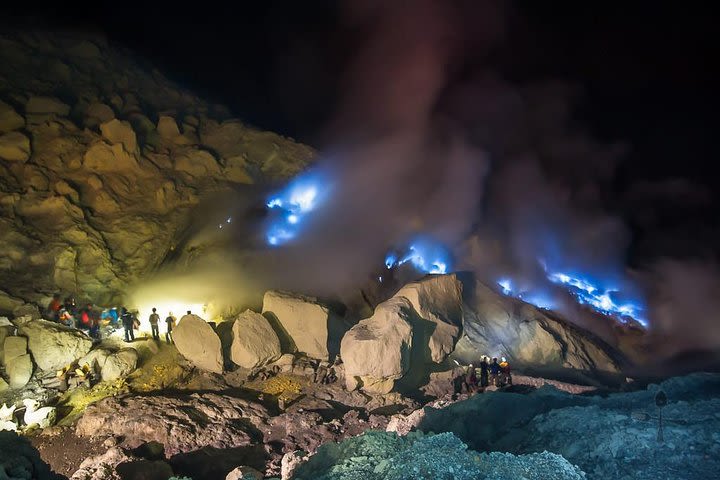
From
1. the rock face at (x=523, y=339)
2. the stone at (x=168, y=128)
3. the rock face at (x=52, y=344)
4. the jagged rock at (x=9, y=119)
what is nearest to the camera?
the rock face at (x=52, y=344)

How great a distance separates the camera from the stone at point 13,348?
1246 cm

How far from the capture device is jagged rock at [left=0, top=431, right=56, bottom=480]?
4.83 m

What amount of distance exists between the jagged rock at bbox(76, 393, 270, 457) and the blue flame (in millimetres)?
9485

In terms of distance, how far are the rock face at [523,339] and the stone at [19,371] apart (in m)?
13.9

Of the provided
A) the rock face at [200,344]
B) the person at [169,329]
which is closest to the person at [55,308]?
the person at [169,329]

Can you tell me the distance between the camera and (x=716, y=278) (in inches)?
882

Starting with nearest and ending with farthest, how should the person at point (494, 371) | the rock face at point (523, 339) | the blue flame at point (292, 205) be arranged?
the person at point (494, 371) < the rock face at point (523, 339) < the blue flame at point (292, 205)

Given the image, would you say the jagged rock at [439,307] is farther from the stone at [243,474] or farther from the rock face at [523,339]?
the stone at [243,474]

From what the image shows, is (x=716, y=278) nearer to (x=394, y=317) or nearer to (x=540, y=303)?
(x=540, y=303)

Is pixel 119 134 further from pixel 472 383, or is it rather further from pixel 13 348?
pixel 472 383

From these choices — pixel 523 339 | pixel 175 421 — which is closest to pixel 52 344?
→ pixel 175 421

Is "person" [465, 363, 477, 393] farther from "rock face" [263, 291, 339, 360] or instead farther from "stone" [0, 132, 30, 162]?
"stone" [0, 132, 30, 162]

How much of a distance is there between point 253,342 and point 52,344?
6402 millimetres

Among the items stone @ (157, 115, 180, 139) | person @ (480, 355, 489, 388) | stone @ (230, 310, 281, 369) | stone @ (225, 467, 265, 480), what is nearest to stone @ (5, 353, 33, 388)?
stone @ (230, 310, 281, 369)
